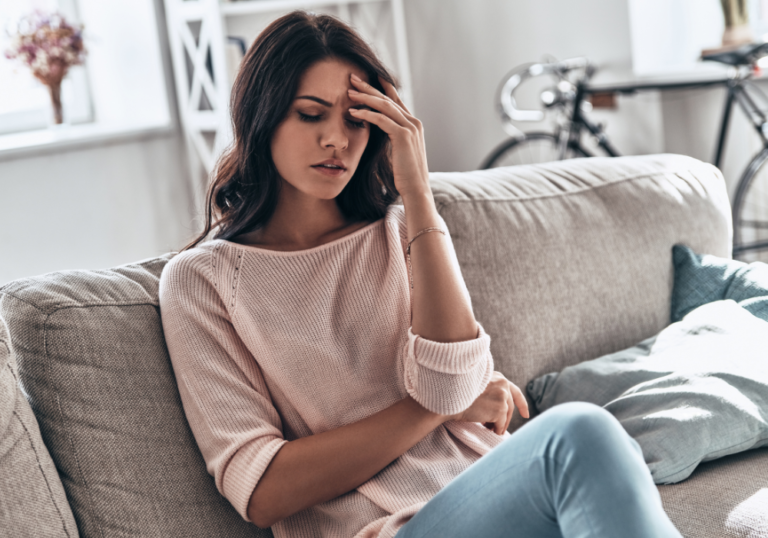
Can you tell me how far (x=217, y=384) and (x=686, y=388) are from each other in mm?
781

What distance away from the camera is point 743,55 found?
263 centimetres

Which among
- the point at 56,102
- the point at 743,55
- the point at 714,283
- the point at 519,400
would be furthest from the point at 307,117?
the point at 56,102

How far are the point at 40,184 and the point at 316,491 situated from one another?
229cm

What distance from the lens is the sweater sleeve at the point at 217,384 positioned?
101cm

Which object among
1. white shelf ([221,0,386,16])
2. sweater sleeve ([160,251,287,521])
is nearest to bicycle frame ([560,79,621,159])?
white shelf ([221,0,386,16])

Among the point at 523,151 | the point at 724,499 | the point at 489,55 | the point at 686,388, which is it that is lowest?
the point at 724,499

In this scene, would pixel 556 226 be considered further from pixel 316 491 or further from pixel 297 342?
pixel 316 491

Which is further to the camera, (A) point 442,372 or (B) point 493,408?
(B) point 493,408

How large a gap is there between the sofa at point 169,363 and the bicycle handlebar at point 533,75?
1773mm

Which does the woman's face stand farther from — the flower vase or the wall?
the flower vase

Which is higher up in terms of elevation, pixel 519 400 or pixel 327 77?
pixel 327 77

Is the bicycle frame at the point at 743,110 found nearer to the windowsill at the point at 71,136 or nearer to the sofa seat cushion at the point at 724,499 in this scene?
the sofa seat cushion at the point at 724,499

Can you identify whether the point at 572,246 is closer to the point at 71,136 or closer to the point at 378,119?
the point at 378,119

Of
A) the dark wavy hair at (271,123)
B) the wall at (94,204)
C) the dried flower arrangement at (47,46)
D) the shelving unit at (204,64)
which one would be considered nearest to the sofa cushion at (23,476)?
the dark wavy hair at (271,123)
